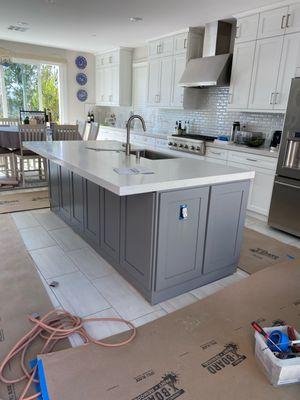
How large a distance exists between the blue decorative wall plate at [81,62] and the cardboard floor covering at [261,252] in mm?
6210

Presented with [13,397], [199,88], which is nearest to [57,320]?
[13,397]

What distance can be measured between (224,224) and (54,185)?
7.32 feet

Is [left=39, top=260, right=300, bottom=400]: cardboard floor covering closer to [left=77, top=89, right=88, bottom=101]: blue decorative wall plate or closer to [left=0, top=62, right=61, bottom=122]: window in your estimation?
[left=0, top=62, right=61, bottom=122]: window

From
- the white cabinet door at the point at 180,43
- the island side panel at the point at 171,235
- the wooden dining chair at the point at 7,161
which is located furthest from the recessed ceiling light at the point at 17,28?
the island side panel at the point at 171,235

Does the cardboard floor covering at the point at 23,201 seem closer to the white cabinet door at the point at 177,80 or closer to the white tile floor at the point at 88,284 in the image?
the white tile floor at the point at 88,284

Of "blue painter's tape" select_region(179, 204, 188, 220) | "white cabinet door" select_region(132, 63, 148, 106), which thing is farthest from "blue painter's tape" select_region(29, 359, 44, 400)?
"white cabinet door" select_region(132, 63, 148, 106)

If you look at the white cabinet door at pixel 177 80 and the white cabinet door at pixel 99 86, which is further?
the white cabinet door at pixel 99 86

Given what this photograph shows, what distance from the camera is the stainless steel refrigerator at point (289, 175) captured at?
10.7 ft

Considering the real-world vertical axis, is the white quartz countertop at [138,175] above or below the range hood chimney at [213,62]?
below

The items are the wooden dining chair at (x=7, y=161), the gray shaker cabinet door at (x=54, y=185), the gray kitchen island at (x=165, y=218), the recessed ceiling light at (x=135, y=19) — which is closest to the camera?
the gray kitchen island at (x=165, y=218)

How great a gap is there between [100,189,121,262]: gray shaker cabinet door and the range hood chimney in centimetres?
278

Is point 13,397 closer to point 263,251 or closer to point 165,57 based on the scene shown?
point 263,251

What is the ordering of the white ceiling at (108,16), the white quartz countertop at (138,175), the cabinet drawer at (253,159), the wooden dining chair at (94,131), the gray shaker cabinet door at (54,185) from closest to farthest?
1. the white quartz countertop at (138,175)
2. the gray shaker cabinet door at (54,185)
3. the cabinet drawer at (253,159)
4. the white ceiling at (108,16)
5. the wooden dining chair at (94,131)

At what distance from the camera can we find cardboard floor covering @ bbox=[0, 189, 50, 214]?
395 cm
